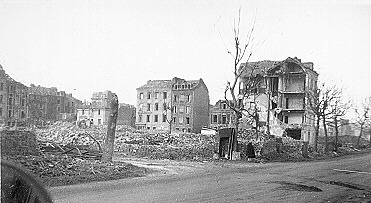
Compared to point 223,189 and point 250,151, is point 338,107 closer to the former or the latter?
point 250,151

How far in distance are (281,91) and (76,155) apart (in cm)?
1782

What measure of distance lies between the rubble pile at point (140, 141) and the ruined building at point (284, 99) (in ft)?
19.6

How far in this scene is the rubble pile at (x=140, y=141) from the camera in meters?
16.6

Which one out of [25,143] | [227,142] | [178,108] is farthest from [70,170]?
[178,108]

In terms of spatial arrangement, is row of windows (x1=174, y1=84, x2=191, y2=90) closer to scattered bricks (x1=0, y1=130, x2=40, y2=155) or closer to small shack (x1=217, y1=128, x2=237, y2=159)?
small shack (x1=217, y1=128, x2=237, y2=159)

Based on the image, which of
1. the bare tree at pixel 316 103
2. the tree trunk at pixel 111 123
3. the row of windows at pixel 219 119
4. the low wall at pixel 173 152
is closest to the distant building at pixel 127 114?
the row of windows at pixel 219 119

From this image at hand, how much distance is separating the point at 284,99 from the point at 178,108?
28.2ft

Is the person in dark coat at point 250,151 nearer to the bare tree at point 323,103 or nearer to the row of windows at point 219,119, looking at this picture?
the bare tree at point 323,103

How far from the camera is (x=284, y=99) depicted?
27.4 metres

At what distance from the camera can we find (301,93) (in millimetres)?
25734

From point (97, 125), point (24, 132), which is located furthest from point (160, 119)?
point (24, 132)

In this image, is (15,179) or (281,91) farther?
(281,91)

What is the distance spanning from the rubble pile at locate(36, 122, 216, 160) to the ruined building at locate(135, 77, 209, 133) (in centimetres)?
181

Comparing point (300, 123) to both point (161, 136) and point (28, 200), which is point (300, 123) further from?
point (28, 200)
